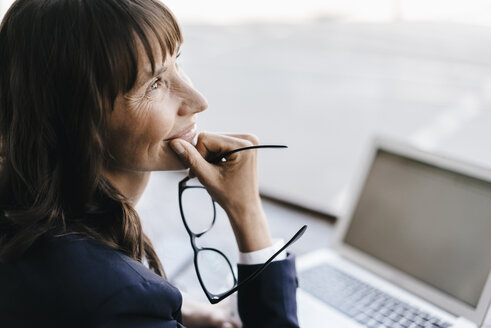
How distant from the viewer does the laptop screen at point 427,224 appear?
0.81m

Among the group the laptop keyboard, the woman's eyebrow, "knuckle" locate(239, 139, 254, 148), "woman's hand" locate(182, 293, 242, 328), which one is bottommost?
"woman's hand" locate(182, 293, 242, 328)

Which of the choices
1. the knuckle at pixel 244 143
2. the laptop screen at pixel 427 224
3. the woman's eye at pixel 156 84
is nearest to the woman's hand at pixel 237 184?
the knuckle at pixel 244 143

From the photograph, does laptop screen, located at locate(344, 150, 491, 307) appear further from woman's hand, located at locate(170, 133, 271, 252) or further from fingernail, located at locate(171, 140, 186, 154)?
fingernail, located at locate(171, 140, 186, 154)

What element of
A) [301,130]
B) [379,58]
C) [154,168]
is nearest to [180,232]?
[301,130]

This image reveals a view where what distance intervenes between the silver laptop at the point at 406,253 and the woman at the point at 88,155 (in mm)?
192

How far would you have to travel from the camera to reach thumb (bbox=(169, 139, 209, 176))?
673 millimetres

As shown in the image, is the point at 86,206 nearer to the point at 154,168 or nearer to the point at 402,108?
the point at 154,168

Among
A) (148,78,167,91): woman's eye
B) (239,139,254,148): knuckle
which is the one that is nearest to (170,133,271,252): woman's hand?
(239,139,254,148): knuckle

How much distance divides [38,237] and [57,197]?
2.5 inches

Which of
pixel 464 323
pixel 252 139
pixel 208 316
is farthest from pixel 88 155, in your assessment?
pixel 464 323

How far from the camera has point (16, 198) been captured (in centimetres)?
64

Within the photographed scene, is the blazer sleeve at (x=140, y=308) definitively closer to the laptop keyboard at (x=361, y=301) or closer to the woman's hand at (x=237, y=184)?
the woman's hand at (x=237, y=184)

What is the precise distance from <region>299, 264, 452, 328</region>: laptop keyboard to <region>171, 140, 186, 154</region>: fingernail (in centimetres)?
40

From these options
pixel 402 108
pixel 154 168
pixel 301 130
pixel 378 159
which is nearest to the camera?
pixel 154 168
